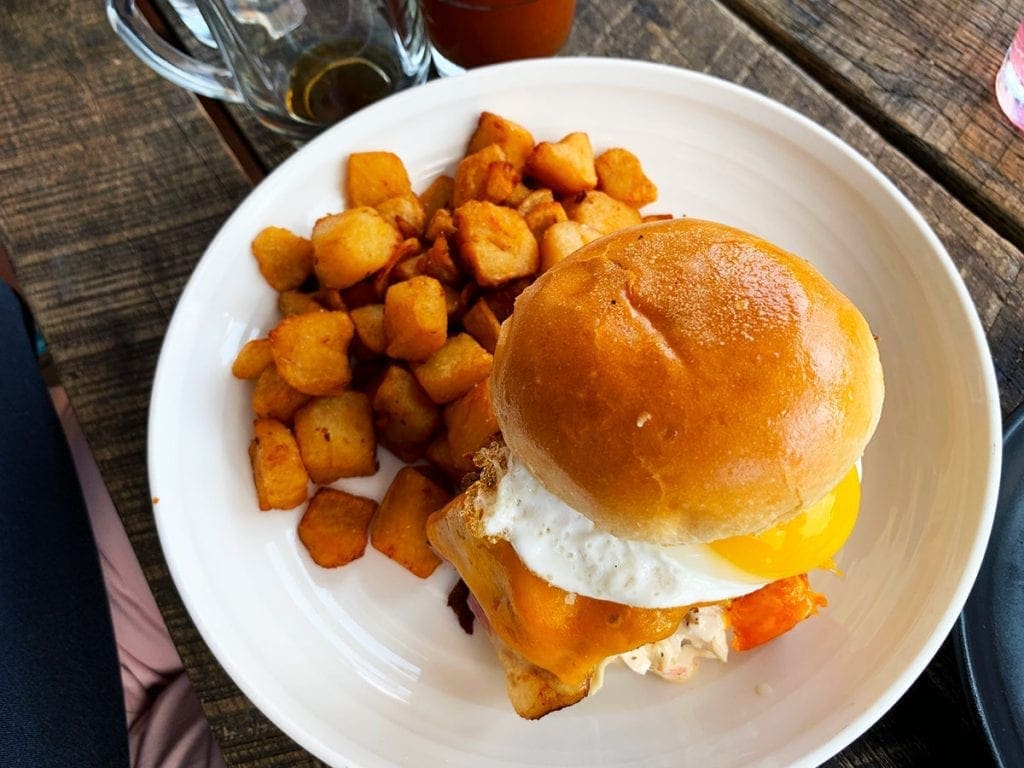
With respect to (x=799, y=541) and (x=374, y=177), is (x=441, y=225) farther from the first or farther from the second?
(x=799, y=541)

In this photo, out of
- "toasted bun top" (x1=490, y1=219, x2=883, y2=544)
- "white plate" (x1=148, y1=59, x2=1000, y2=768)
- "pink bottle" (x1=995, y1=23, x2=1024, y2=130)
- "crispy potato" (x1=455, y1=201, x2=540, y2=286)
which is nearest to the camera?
"toasted bun top" (x1=490, y1=219, x2=883, y2=544)

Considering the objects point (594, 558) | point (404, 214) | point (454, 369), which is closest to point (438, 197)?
point (404, 214)

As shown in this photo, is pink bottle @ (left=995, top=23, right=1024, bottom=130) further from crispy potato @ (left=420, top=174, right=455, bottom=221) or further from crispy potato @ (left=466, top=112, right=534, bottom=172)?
crispy potato @ (left=420, top=174, right=455, bottom=221)

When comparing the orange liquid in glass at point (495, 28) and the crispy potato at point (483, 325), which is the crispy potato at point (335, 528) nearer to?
the crispy potato at point (483, 325)

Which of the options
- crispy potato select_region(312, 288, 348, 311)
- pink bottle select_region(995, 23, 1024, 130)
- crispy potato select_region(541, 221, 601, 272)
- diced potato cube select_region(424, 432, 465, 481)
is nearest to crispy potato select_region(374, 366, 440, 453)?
diced potato cube select_region(424, 432, 465, 481)

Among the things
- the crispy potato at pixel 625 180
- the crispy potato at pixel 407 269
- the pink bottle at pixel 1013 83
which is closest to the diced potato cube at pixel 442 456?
the crispy potato at pixel 407 269

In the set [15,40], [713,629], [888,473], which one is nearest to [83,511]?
[15,40]
